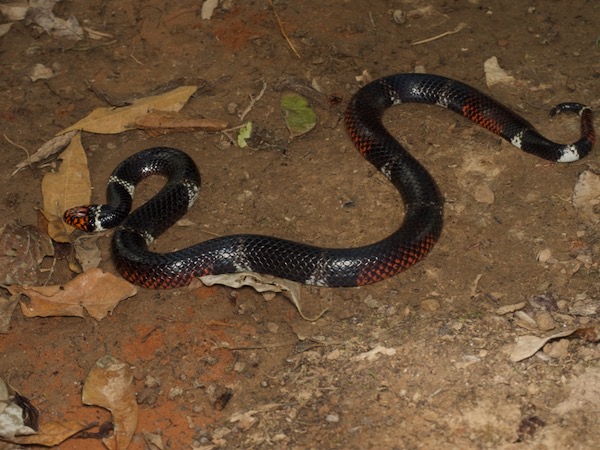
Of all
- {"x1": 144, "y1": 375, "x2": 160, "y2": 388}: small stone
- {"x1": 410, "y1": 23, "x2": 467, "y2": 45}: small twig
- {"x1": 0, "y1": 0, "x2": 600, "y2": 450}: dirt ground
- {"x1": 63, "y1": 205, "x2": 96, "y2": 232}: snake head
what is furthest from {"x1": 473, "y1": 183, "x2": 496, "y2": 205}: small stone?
{"x1": 63, "y1": 205, "x2": 96, "y2": 232}: snake head

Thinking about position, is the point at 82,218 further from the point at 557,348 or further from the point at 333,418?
the point at 557,348

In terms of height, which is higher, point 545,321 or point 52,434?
point 545,321

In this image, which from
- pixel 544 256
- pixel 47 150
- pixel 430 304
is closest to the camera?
pixel 430 304

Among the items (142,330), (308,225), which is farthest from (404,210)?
(142,330)

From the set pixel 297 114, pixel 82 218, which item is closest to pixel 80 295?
pixel 82 218

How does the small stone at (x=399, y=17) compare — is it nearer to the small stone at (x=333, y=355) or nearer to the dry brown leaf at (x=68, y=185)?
the dry brown leaf at (x=68, y=185)
